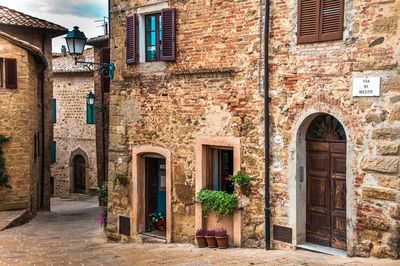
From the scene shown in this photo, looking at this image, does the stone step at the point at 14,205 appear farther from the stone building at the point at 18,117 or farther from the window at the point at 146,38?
the window at the point at 146,38

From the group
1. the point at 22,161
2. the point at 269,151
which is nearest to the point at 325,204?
the point at 269,151

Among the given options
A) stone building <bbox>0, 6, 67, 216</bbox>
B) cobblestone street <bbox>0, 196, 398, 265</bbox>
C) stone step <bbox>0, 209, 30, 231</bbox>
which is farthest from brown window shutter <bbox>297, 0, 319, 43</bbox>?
stone building <bbox>0, 6, 67, 216</bbox>

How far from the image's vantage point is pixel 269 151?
31.8ft

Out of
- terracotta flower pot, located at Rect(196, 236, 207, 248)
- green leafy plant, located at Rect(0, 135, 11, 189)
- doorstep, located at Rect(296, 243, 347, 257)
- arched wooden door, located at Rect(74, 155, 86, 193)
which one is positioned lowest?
arched wooden door, located at Rect(74, 155, 86, 193)

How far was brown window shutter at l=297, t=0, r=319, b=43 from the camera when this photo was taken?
8844 millimetres

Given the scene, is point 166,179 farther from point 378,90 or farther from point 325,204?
point 378,90

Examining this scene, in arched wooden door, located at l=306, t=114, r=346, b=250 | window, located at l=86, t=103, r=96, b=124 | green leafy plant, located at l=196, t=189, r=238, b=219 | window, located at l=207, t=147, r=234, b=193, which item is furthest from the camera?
window, located at l=86, t=103, r=96, b=124

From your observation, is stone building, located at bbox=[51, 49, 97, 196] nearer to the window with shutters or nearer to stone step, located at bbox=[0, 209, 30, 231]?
stone step, located at bbox=[0, 209, 30, 231]

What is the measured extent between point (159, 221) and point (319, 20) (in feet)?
20.4

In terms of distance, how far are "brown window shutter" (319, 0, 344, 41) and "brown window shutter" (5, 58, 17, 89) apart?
11.6 m

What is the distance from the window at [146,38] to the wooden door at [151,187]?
2477 millimetres

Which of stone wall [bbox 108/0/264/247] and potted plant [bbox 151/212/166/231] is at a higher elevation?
stone wall [bbox 108/0/264/247]

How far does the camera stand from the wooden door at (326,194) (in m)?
8.96

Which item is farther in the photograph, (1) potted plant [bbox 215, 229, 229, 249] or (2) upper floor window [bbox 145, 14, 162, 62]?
(2) upper floor window [bbox 145, 14, 162, 62]
